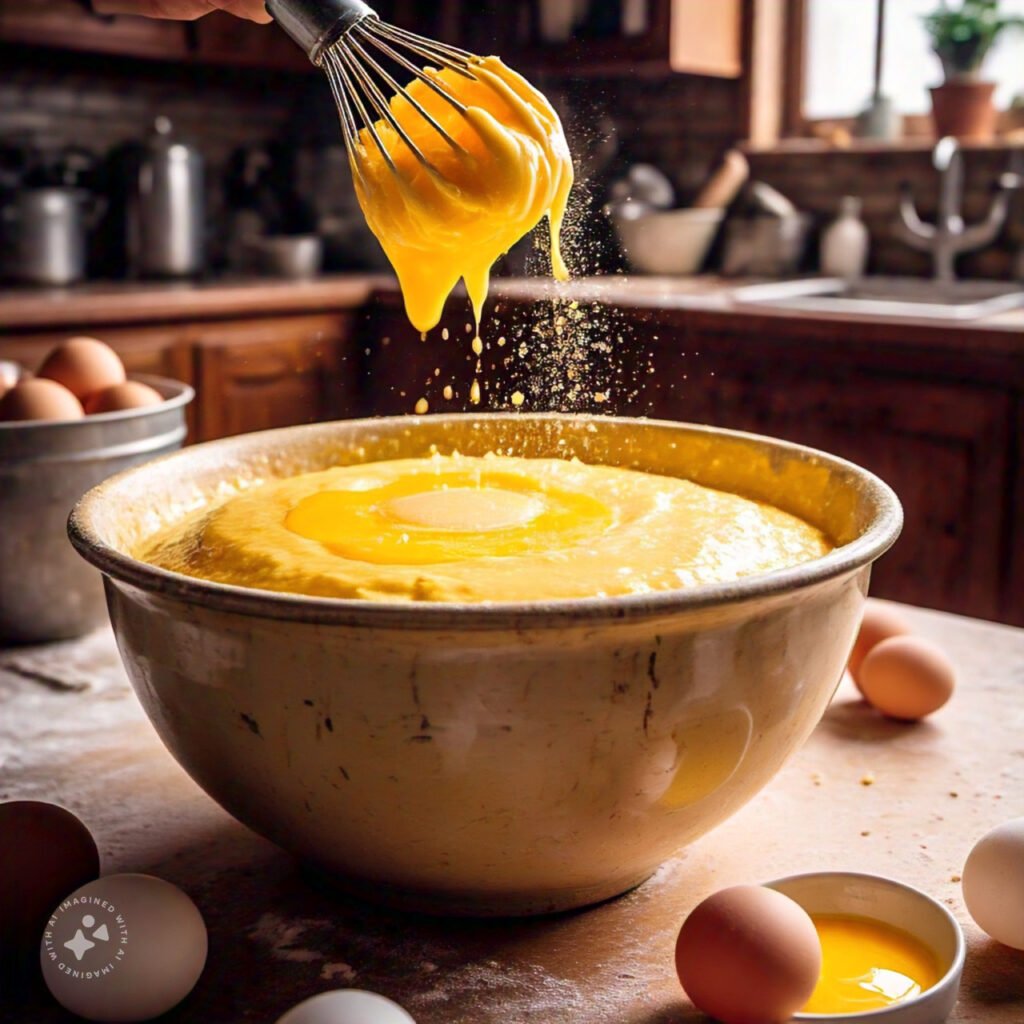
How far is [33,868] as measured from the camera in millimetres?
647

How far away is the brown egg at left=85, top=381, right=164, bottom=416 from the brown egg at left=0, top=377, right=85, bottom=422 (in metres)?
0.05

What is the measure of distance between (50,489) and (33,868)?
475 millimetres

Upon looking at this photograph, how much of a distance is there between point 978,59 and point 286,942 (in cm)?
304

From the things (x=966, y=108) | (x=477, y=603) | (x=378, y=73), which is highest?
(x=966, y=108)

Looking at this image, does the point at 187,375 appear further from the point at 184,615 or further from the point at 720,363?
the point at 184,615

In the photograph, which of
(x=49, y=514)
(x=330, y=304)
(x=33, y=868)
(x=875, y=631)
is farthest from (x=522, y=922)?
(x=330, y=304)

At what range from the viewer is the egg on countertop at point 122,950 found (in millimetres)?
577

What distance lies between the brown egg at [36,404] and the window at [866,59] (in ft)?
8.98

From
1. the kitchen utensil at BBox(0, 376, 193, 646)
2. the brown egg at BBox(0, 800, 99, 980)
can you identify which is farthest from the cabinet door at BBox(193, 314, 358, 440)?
the brown egg at BBox(0, 800, 99, 980)

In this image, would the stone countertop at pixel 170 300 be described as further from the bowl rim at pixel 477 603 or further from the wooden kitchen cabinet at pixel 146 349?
the bowl rim at pixel 477 603

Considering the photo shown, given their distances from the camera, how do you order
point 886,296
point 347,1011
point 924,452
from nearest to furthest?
point 347,1011 → point 924,452 → point 886,296

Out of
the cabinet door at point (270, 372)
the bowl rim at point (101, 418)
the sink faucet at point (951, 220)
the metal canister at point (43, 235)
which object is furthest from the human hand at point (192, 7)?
the sink faucet at point (951, 220)

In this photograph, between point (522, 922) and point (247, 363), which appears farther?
point (247, 363)

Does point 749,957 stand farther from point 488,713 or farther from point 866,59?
point 866,59
